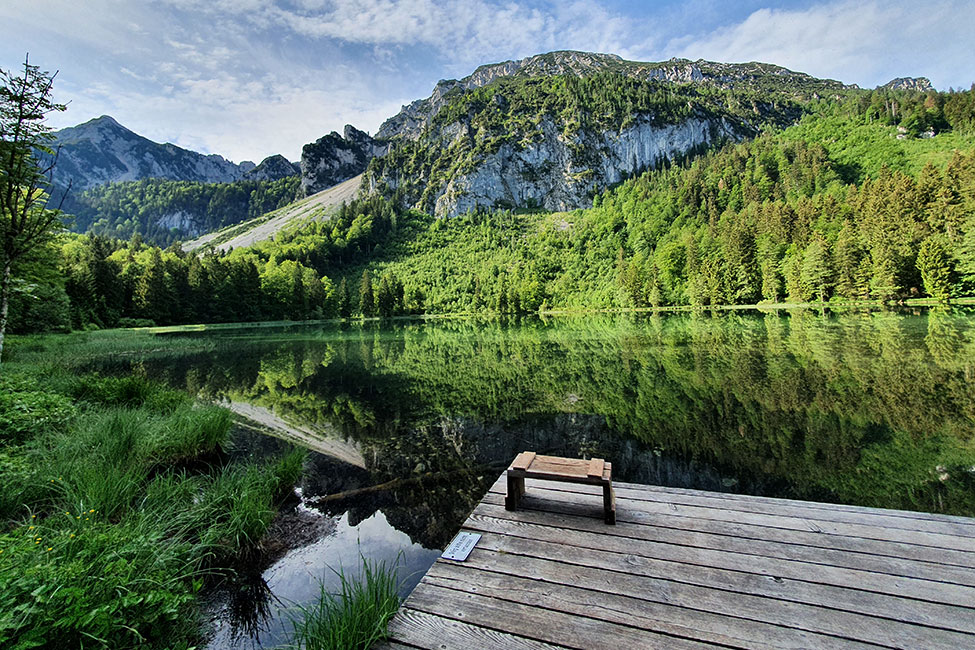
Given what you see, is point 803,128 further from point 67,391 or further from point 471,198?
point 67,391

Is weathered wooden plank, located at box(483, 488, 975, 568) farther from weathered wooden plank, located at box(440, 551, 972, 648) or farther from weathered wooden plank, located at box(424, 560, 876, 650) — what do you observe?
weathered wooden plank, located at box(424, 560, 876, 650)

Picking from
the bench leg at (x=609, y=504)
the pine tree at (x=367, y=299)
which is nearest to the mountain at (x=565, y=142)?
the pine tree at (x=367, y=299)

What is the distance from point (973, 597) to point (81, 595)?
594 centimetres

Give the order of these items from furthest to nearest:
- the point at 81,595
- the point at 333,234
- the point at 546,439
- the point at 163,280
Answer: the point at 333,234 < the point at 163,280 < the point at 546,439 < the point at 81,595

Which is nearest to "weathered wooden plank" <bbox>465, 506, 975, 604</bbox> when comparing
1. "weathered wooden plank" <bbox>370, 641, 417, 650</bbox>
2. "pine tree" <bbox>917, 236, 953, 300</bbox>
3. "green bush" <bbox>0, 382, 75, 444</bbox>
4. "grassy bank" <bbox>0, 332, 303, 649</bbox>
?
"weathered wooden plank" <bbox>370, 641, 417, 650</bbox>

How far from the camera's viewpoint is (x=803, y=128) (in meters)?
125

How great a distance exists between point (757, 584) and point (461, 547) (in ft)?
7.77

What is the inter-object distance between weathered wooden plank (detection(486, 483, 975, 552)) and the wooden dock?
0.01 metres

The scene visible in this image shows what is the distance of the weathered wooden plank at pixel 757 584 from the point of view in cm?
247

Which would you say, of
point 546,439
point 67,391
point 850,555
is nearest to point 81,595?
point 850,555

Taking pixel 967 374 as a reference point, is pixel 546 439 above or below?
below

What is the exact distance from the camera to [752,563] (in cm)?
311

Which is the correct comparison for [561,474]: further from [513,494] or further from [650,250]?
[650,250]

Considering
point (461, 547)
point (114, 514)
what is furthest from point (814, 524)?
point (114, 514)
